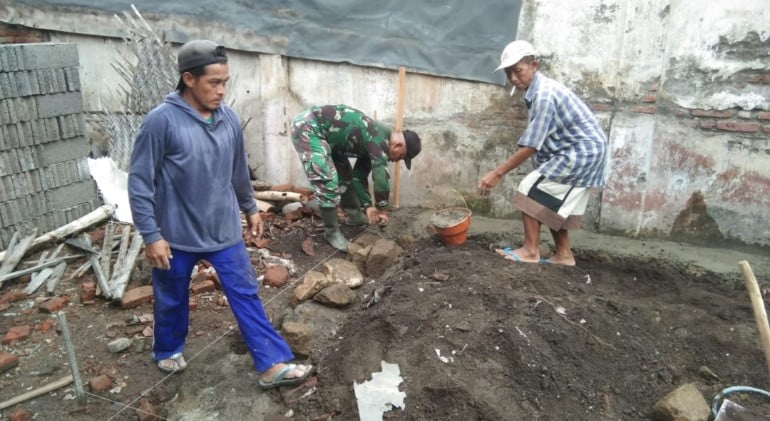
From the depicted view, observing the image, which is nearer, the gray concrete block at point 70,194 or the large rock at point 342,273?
the large rock at point 342,273

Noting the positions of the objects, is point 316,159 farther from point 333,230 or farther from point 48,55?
point 48,55

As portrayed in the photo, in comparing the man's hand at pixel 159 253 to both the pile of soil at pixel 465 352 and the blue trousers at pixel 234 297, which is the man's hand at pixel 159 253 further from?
the pile of soil at pixel 465 352

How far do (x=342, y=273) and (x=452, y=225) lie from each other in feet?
3.53

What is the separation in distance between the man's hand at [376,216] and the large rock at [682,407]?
9.86ft

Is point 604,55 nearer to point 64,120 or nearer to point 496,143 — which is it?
point 496,143

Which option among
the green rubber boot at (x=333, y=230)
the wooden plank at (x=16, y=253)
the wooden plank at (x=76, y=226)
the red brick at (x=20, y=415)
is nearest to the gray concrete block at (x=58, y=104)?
the wooden plank at (x=76, y=226)

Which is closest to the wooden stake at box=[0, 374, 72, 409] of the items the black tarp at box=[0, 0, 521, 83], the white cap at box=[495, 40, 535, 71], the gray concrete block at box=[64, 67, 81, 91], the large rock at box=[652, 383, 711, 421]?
the gray concrete block at box=[64, 67, 81, 91]

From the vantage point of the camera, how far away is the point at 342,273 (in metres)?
5.07

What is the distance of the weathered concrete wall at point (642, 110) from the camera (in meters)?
5.28

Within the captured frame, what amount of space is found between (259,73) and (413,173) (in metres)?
2.14

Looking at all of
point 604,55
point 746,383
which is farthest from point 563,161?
point 746,383

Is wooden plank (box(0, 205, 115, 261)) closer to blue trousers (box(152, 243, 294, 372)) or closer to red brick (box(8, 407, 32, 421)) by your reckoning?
red brick (box(8, 407, 32, 421))

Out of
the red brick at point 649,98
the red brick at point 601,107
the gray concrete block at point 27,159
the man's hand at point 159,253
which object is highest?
the red brick at point 649,98

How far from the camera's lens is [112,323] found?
4.57 metres
